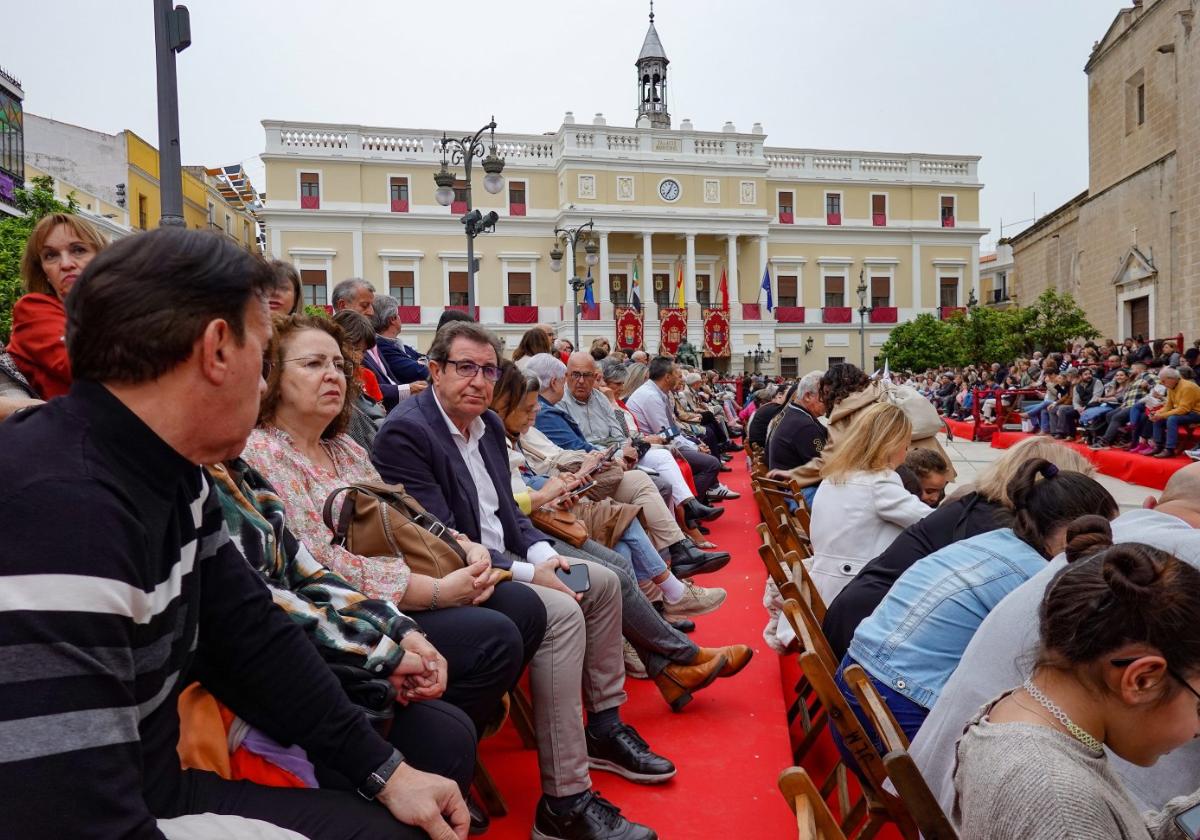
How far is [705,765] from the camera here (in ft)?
9.70

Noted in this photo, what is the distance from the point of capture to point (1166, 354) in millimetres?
15922

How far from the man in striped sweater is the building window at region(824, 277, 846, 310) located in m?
41.1

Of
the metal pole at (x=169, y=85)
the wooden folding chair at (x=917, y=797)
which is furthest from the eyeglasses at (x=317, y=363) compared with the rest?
the metal pole at (x=169, y=85)

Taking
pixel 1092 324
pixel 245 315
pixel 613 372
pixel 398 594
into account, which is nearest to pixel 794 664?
pixel 398 594

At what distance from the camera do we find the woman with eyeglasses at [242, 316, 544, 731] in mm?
2307

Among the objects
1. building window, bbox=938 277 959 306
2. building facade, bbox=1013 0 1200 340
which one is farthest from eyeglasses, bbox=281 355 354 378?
building window, bbox=938 277 959 306

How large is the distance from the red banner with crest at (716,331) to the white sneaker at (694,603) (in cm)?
3149

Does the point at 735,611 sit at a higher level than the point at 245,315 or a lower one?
lower

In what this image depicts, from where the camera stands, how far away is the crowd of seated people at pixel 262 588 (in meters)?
1.03

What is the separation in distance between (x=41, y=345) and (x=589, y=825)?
2397mm

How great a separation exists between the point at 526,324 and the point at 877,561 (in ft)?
113

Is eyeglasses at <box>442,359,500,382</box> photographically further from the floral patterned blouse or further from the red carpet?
the red carpet

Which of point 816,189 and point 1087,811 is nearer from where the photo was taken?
point 1087,811

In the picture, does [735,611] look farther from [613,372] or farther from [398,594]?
[613,372]
